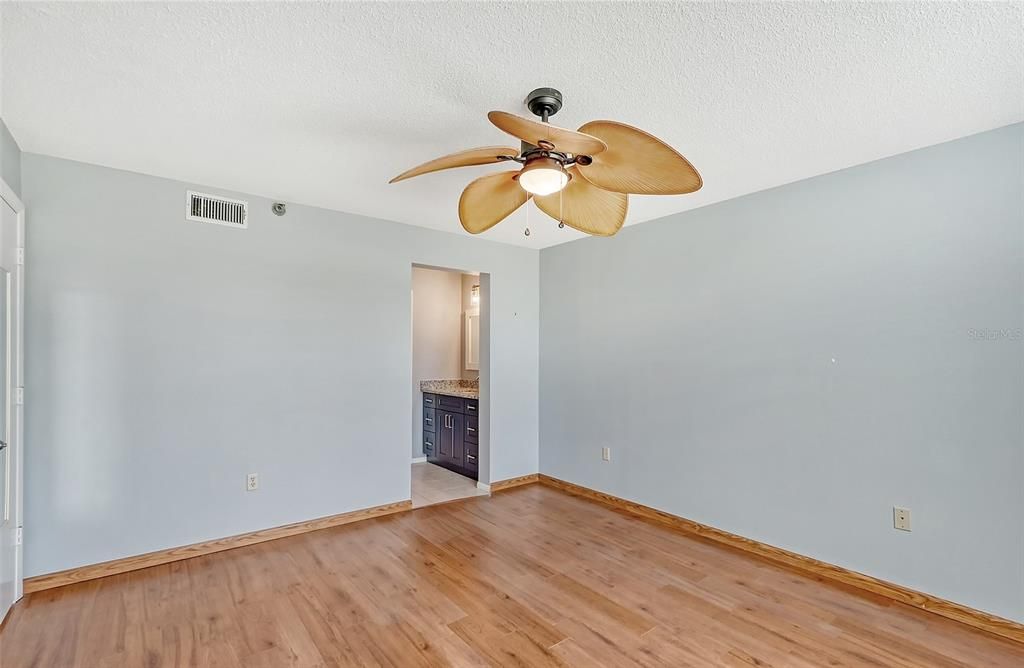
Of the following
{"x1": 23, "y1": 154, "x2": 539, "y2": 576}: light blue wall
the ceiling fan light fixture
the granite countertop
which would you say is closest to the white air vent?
{"x1": 23, "y1": 154, "x2": 539, "y2": 576}: light blue wall

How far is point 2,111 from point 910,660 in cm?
470

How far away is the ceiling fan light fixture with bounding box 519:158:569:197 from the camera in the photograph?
189cm

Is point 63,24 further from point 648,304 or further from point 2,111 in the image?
point 648,304

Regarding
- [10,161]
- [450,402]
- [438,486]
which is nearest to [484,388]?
[450,402]

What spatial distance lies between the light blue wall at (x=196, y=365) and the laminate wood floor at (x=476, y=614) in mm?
384

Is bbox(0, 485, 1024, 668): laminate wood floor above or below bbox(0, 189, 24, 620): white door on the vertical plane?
below

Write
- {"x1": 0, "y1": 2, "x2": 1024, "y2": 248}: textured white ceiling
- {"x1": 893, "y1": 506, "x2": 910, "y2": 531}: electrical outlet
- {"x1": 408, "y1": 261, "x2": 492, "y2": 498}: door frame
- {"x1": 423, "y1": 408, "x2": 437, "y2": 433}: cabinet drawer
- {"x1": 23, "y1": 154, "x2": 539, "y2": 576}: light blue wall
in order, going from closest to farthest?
{"x1": 0, "y1": 2, "x2": 1024, "y2": 248}: textured white ceiling → {"x1": 893, "y1": 506, "x2": 910, "y2": 531}: electrical outlet → {"x1": 23, "y1": 154, "x2": 539, "y2": 576}: light blue wall → {"x1": 408, "y1": 261, "x2": 492, "y2": 498}: door frame → {"x1": 423, "y1": 408, "x2": 437, "y2": 433}: cabinet drawer

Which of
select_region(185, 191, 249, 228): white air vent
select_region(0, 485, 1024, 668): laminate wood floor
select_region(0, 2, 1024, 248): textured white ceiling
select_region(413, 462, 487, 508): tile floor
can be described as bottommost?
select_region(413, 462, 487, 508): tile floor

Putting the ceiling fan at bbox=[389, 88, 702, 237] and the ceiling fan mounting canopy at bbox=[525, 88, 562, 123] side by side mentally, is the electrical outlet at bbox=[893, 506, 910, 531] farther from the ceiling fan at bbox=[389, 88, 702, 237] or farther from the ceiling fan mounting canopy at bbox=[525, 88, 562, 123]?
the ceiling fan mounting canopy at bbox=[525, 88, 562, 123]

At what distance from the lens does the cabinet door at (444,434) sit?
17.5ft

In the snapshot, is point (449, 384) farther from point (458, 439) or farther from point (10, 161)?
point (10, 161)

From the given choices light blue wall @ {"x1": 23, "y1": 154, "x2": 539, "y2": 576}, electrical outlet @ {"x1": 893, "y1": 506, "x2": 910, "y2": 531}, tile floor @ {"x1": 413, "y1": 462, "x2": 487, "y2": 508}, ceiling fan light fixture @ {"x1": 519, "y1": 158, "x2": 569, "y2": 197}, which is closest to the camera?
ceiling fan light fixture @ {"x1": 519, "y1": 158, "x2": 569, "y2": 197}

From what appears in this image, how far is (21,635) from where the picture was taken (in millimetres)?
2209

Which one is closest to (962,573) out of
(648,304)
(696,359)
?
(696,359)
